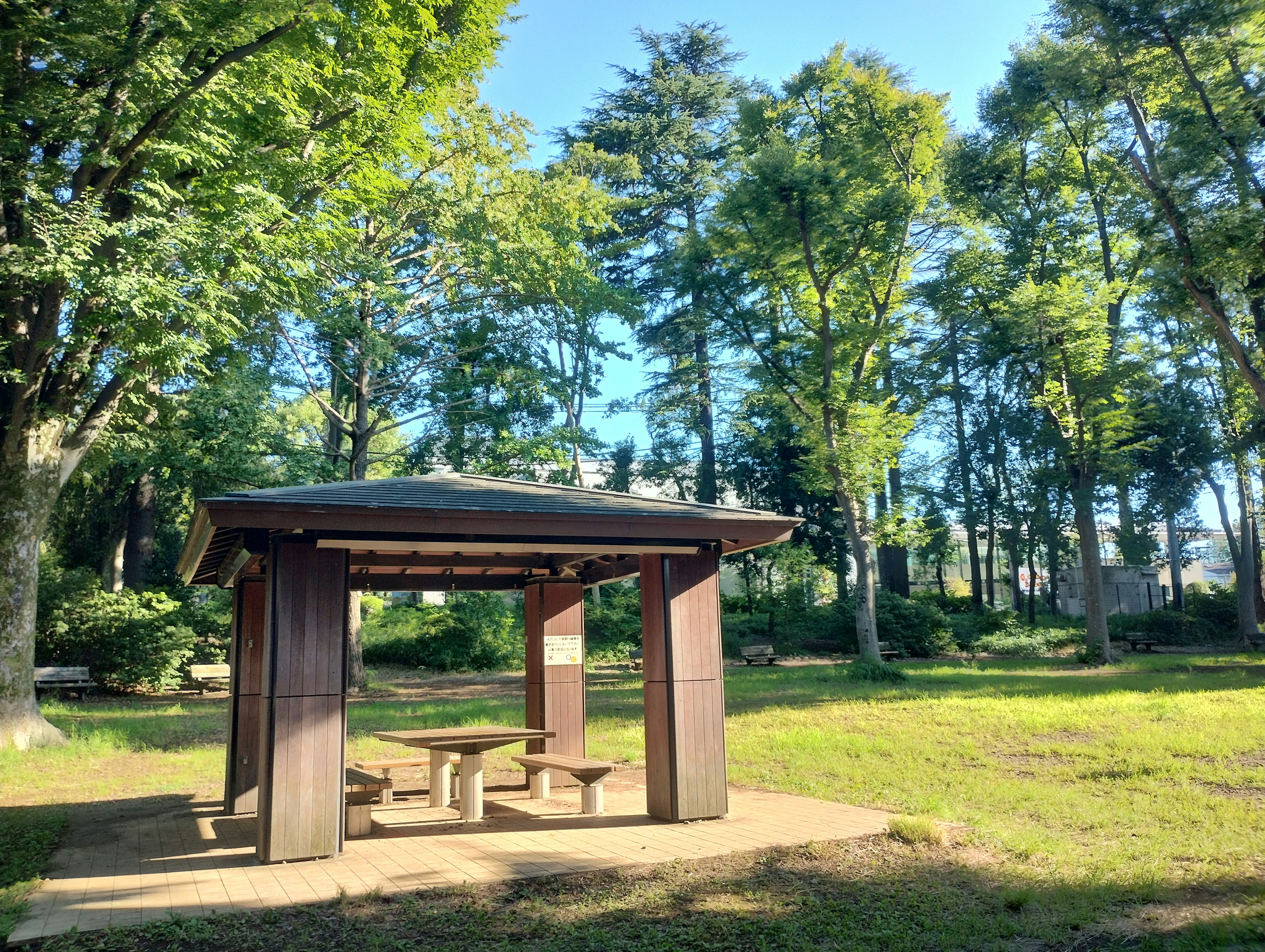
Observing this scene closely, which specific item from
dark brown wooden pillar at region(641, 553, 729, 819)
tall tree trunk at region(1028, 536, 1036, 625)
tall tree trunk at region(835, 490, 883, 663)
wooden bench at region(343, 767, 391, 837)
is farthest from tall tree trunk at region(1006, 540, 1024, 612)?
wooden bench at region(343, 767, 391, 837)

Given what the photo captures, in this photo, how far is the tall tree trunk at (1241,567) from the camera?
27.2 meters

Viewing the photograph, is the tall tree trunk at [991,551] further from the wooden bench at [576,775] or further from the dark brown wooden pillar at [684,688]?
the dark brown wooden pillar at [684,688]

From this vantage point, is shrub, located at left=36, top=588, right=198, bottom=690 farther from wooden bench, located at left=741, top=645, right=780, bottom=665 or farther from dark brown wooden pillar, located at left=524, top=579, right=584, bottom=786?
wooden bench, located at left=741, top=645, right=780, bottom=665

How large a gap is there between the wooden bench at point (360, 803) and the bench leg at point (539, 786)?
212cm

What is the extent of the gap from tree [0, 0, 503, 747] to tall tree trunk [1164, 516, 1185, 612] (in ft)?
111

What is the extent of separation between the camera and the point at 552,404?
92.1 ft

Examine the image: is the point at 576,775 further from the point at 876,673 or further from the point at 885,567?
the point at 885,567

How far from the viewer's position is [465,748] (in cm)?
802

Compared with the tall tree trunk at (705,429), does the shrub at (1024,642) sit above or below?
below

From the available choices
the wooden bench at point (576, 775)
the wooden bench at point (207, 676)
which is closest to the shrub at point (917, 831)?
the wooden bench at point (576, 775)

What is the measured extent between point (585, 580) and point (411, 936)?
6.02m

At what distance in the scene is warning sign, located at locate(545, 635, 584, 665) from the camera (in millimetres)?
10500

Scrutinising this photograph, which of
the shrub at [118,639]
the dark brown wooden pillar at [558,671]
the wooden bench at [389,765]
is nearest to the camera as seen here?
the wooden bench at [389,765]

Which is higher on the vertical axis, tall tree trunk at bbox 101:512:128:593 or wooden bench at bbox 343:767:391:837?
tall tree trunk at bbox 101:512:128:593
